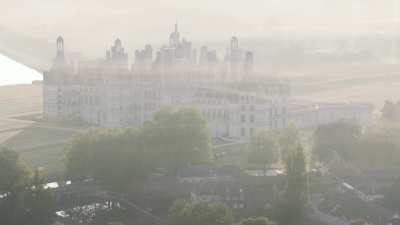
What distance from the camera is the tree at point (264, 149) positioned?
17578 millimetres

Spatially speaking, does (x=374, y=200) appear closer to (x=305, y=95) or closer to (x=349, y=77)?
(x=305, y=95)

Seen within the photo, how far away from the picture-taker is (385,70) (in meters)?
40.2

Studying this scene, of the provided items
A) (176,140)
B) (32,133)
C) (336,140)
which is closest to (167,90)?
(32,133)

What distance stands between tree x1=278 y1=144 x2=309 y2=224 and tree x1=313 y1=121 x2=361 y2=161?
3.91m

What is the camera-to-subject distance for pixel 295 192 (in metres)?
14.0

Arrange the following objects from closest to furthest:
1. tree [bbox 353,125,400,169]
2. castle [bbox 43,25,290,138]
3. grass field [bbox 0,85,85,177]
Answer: tree [bbox 353,125,400,169]
grass field [bbox 0,85,85,177]
castle [bbox 43,25,290,138]

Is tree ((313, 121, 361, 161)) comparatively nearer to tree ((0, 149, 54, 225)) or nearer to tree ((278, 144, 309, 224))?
tree ((278, 144, 309, 224))

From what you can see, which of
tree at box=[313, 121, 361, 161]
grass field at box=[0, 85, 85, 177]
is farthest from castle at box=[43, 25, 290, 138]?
tree at box=[313, 121, 361, 161]

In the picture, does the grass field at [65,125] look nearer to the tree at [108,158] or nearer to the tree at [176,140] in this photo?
the tree at [108,158]

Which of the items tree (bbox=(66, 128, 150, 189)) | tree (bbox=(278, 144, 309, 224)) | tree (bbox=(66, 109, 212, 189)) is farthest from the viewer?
tree (bbox=(66, 109, 212, 189))

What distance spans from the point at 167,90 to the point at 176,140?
6.81 metres

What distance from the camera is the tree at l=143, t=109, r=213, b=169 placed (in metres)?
17.0

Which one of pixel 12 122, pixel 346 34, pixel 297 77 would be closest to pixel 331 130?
pixel 12 122

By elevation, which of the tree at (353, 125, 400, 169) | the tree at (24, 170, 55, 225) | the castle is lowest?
the tree at (24, 170, 55, 225)
